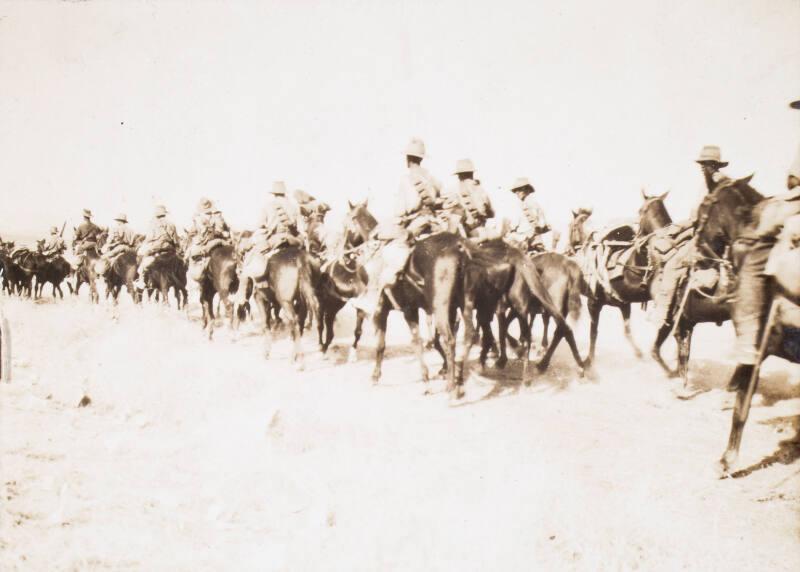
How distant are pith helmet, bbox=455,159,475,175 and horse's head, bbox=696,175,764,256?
171 inches

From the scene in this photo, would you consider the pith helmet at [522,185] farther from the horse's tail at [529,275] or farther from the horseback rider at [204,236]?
the horseback rider at [204,236]

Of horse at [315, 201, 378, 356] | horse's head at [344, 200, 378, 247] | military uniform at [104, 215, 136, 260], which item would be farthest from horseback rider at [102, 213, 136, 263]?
horse's head at [344, 200, 378, 247]

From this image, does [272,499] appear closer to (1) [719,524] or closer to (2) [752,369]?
(1) [719,524]

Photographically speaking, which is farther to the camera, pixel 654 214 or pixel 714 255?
pixel 654 214

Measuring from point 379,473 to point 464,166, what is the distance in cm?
616

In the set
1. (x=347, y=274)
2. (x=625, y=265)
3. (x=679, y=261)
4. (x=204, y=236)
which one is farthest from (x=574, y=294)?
(x=204, y=236)

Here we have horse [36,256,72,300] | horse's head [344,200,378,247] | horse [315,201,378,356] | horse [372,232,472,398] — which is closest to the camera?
horse [372,232,472,398]

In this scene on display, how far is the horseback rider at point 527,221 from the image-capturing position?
1104 centimetres

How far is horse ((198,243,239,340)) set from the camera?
13453 millimetres

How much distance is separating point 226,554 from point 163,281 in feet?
43.5

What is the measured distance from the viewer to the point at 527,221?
1134 cm

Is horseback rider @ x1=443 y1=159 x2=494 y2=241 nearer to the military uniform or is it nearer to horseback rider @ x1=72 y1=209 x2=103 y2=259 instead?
the military uniform

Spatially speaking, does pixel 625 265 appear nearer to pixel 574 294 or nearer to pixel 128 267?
pixel 574 294

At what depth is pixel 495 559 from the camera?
400 cm
